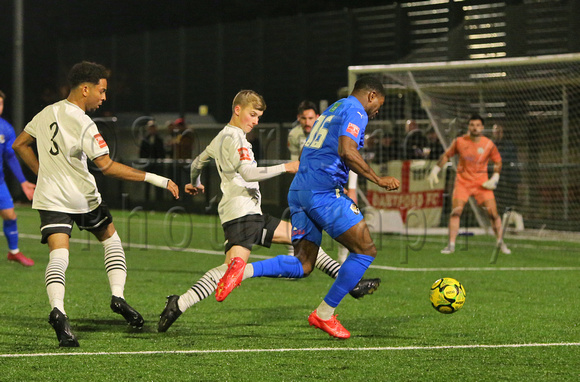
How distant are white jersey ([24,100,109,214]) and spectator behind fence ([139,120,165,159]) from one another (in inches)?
655

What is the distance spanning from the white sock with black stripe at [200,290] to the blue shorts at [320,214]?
698 mm

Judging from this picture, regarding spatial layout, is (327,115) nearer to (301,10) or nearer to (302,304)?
(302,304)

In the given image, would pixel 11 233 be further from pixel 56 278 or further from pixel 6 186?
pixel 56 278

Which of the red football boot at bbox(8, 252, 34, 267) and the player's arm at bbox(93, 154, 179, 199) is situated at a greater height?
the player's arm at bbox(93, 154, 179, 199)

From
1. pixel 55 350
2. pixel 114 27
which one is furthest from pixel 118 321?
pixel 114 27

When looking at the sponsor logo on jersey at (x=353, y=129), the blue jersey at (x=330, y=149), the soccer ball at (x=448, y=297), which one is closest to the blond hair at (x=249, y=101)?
the blue jersey at (x=330, y=149)

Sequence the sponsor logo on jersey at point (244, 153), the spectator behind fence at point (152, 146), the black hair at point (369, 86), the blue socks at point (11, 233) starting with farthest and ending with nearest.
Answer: the spectator behind fence at point (152, 146) → the blue socks at point (11, 233) → the sponsor logo on jersey at point (244, 153) → the black hair at point (369, 86)

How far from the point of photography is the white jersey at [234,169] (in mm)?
6629

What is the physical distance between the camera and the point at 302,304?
7.98 m

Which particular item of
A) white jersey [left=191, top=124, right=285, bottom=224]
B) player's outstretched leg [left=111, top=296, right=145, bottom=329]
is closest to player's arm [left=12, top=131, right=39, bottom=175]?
player's outstretched leg [left=111, top=296, right=145, bottom=329]

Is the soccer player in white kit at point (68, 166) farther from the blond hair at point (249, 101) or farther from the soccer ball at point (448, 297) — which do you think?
the soccer ball at point (448, 297)

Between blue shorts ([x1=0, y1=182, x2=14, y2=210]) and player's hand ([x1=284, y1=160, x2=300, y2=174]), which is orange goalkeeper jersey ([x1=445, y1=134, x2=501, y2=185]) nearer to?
blue shorts ([x1=0, y1=182, x2=14, y2=210])

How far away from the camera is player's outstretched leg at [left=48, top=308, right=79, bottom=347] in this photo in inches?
229

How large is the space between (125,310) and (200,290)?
57 centimetres
